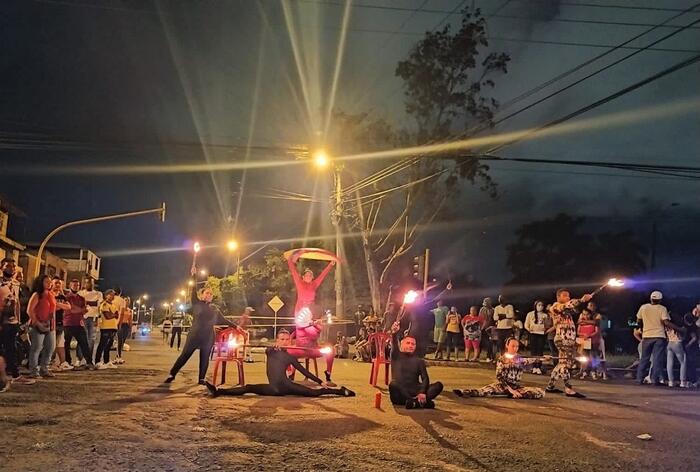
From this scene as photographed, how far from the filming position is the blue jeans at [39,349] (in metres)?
11.6

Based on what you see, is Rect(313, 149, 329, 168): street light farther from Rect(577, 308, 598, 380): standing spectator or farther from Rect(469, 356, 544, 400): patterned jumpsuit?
Rect(469, 356, 544, 400): patterned jumpsuit

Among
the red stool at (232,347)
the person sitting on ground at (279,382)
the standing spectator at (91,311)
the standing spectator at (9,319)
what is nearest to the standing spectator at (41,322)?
the standing spectator at (9,319)

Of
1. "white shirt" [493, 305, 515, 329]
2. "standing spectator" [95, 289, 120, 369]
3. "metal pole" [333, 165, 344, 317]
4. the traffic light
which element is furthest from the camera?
"metal pole" [333, 165, 344, 317]

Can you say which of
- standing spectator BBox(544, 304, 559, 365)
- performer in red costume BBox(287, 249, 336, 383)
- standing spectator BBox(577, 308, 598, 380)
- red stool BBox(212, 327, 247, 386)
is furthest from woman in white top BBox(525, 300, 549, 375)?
red stool BBox(212, 327, 247, 386)

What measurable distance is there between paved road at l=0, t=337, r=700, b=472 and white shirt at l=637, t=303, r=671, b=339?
3.67m

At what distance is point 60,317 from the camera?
1347 cm

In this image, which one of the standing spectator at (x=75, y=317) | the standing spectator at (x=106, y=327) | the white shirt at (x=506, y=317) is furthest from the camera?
the white shirt at (x=506, y=317)

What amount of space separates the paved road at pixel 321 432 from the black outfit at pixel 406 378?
27cm

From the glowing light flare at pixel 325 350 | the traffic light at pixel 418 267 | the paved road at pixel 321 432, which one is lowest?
the paved road at pixel 321 432

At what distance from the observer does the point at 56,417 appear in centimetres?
764

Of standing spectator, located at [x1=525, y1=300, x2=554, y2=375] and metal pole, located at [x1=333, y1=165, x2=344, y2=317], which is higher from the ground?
metal pole, located at [x1=333, y1=165, x2=344, y2=317]

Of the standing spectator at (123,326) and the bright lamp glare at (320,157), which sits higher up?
the bright lamp glare at (320,157)

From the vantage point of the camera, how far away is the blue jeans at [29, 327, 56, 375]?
11.6 metres

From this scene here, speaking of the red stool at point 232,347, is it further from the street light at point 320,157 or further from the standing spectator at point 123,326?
the street light at point 320,157
